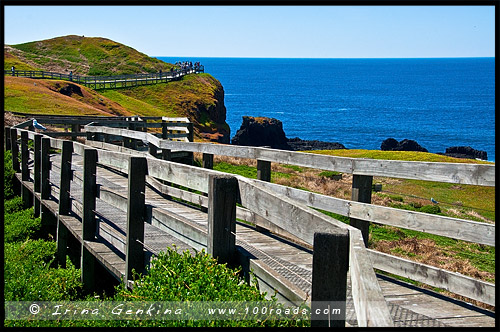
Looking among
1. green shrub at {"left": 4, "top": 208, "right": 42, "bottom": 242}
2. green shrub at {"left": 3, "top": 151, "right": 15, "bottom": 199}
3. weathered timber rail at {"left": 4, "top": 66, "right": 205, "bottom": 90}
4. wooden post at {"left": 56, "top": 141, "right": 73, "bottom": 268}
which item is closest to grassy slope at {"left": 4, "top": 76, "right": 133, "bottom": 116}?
weathered timber rail at {"left": 4, "top": 66, "right": 205, "bottom": 90}

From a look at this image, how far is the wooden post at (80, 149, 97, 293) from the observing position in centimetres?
807

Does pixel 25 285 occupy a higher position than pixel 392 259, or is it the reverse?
pixel 392 259

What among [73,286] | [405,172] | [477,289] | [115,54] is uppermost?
[115,54]

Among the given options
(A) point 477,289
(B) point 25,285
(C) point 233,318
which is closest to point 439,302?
(A) point 477,289

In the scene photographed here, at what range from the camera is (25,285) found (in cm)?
695

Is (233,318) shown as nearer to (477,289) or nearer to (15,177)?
(477,289)

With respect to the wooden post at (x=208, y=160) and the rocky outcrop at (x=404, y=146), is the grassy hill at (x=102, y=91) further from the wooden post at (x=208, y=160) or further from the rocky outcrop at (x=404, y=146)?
the wooden post at (x=208, y=160)

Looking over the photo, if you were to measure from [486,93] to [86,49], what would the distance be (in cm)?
14293

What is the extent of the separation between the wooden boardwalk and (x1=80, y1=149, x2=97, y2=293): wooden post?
0.49 feet

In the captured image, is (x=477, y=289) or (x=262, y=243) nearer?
(x=477, y=289)

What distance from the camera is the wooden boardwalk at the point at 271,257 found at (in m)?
5.05

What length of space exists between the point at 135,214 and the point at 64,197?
4035 millimetres

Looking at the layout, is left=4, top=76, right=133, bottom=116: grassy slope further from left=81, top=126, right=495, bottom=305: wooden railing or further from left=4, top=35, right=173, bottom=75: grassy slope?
left=4, top=35, right=173, bottom=75: grassy slope

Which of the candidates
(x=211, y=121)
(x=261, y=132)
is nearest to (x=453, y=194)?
(x=211, y=121)
